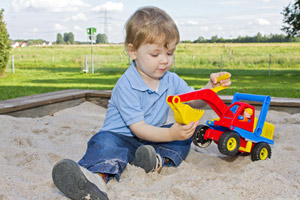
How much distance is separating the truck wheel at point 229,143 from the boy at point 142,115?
0.23 meters

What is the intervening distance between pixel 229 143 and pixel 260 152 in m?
0.30

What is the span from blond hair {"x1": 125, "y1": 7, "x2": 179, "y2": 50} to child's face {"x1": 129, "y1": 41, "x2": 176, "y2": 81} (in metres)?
0.03

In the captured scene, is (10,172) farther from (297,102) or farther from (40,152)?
(297,102)

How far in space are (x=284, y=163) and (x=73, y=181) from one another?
146 cm

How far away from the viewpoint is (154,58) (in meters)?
2.12

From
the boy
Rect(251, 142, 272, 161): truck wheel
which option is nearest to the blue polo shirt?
the boy

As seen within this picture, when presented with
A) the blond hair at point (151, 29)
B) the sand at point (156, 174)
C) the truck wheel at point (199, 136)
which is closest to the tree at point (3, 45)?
the sand at point (156, 174)

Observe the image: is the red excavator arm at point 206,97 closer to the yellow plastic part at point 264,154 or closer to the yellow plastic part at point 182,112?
the yellow plastic part at point 182,112

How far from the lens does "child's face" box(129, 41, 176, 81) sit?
211cm

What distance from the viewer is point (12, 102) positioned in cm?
393

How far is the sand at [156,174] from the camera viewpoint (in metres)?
1.80

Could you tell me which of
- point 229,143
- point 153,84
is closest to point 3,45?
point 153,84

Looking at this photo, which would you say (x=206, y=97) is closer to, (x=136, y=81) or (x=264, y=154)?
(x=136, y=81)

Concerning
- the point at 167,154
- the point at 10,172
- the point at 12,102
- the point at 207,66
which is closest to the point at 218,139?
the point at 167,154
